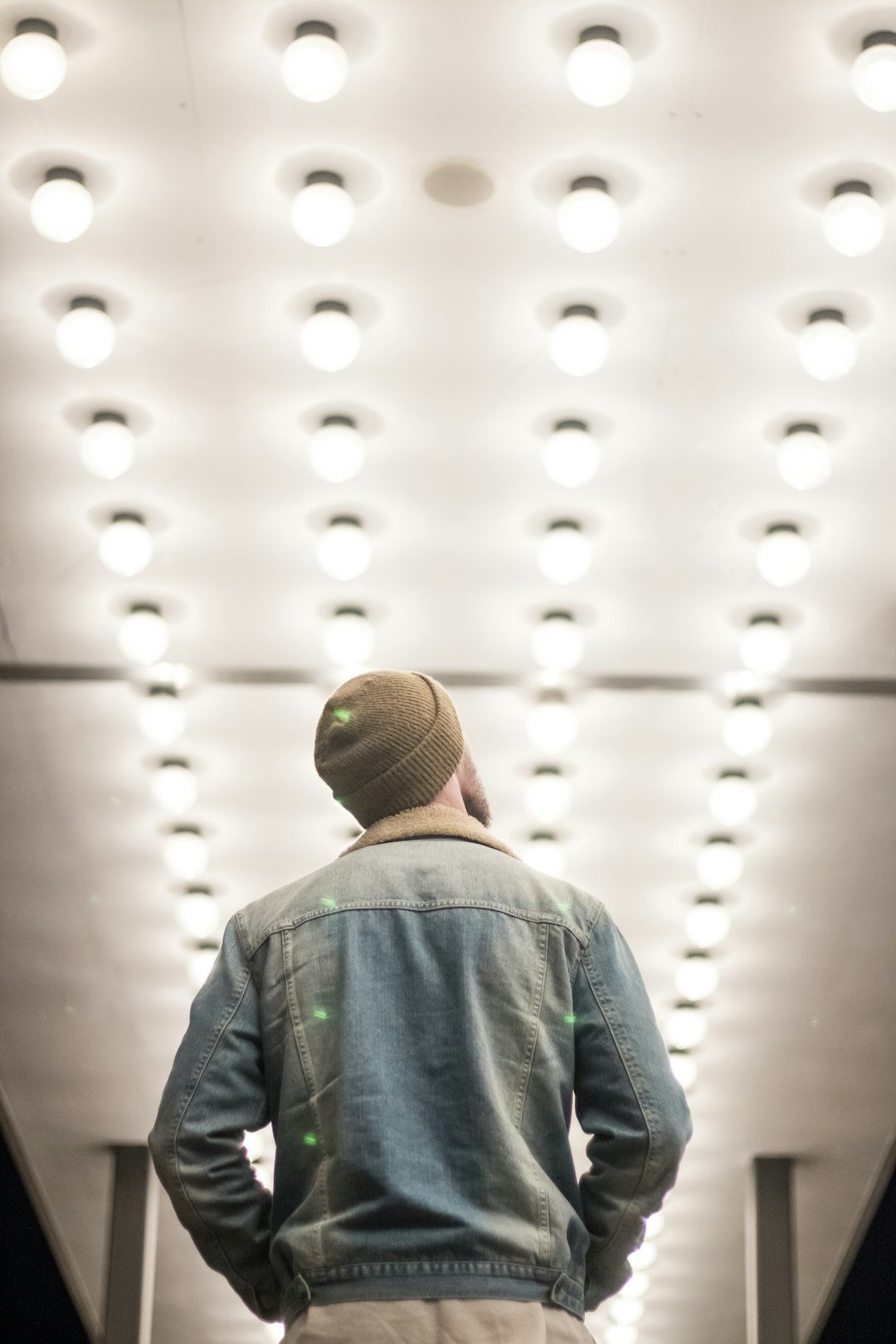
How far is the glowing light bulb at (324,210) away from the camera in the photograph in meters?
3.99

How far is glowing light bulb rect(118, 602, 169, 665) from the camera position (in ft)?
17.6

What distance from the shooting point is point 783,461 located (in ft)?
15.4

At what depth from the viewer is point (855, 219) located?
156 inches

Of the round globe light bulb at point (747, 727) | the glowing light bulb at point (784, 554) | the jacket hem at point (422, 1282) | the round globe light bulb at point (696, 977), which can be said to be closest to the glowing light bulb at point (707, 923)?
the round globe light bulb at point (696, 977)

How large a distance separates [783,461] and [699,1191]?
17.0ft

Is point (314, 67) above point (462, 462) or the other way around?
above

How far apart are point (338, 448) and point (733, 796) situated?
2006mm

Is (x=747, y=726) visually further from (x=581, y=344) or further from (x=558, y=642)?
(x=581, y=344)

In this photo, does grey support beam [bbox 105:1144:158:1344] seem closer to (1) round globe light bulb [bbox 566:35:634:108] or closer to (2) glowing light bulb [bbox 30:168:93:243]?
(2) glowing light bulb [bbox 30:168:93:243]

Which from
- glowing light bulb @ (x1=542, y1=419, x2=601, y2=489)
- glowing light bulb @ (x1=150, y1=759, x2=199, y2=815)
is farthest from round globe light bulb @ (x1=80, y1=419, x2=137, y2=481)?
glowing light bulb @ (x1=150, y1=759, x2=199, y2=815)

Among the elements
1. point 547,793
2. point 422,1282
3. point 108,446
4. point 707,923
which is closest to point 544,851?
point 547,793

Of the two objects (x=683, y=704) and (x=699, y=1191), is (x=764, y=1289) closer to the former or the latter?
(x=699, y=1191)

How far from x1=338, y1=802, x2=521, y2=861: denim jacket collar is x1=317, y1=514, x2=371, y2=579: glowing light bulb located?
2241 millimetres

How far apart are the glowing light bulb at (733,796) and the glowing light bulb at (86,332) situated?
2.55m
